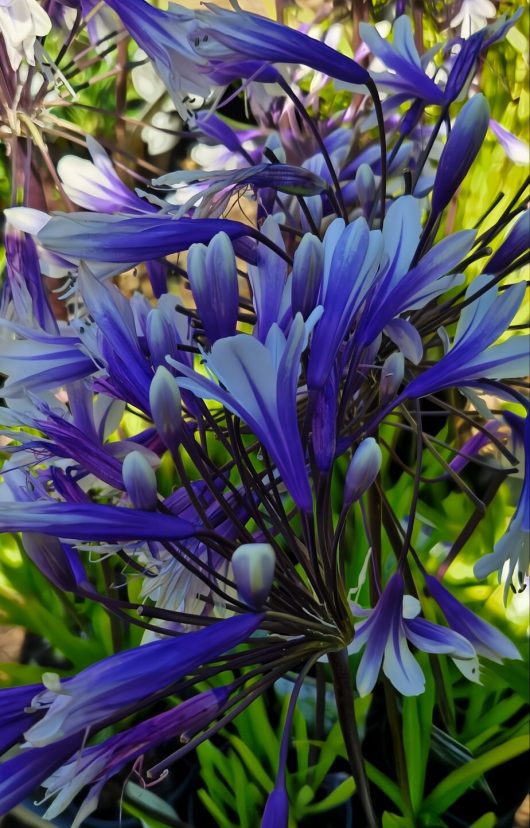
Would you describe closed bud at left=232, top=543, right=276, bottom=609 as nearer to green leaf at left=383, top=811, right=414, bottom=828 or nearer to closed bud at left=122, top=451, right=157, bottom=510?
closed bud at left=122, top=451, right=157, bottom=510

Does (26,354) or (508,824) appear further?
(508,824)

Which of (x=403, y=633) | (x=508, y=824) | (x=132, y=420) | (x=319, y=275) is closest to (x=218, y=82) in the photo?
(x=319, y=275)

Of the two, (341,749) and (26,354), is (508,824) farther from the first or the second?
(26,354)

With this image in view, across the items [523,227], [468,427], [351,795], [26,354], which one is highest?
[523,227]

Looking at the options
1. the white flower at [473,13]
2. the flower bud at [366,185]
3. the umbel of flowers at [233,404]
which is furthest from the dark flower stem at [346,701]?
the white flower at [473,13]

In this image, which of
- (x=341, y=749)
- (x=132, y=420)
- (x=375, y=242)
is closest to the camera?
(x=375, y=242)

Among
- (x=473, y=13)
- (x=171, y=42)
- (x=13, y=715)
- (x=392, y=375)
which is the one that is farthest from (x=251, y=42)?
(x=473, y=13)

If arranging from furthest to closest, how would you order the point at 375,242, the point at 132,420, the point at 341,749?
1. the point at 132,420
2. the point at 341,749
3. the point at 375,242
